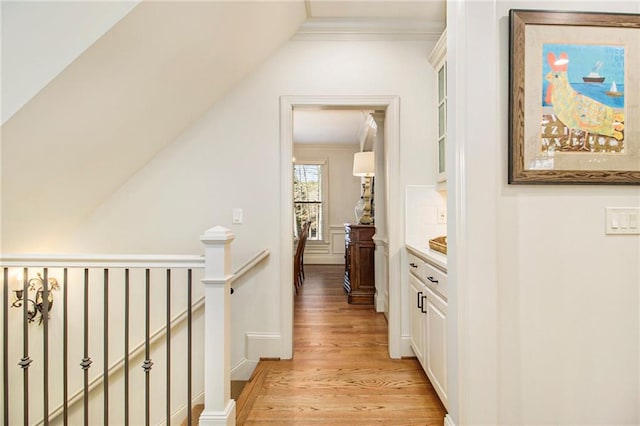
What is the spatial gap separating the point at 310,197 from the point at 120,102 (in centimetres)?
550

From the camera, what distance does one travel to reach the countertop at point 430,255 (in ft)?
5.95

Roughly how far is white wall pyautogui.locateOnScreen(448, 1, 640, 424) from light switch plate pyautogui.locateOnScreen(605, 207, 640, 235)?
3 cm

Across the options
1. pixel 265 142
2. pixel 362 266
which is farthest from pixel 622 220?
pixel 362 266

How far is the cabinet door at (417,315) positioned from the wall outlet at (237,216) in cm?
141

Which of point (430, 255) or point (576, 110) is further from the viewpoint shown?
point (430, 255)

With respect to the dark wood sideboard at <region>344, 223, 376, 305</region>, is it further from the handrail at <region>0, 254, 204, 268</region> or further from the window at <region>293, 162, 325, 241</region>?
the window at <region>293, 162, 325, 241</region>

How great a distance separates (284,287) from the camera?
8.67 ft

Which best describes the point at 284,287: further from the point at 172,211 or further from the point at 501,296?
the point at 501,296

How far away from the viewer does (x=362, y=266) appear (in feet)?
13.8

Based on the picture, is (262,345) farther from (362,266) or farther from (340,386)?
(362,266)

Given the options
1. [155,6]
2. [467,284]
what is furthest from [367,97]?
[467,284]

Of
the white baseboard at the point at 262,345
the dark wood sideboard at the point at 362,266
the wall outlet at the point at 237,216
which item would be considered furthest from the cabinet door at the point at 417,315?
the dark wood sideboard at the point at 362,266

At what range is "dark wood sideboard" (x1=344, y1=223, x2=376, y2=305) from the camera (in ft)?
13.7

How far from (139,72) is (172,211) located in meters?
1.12
